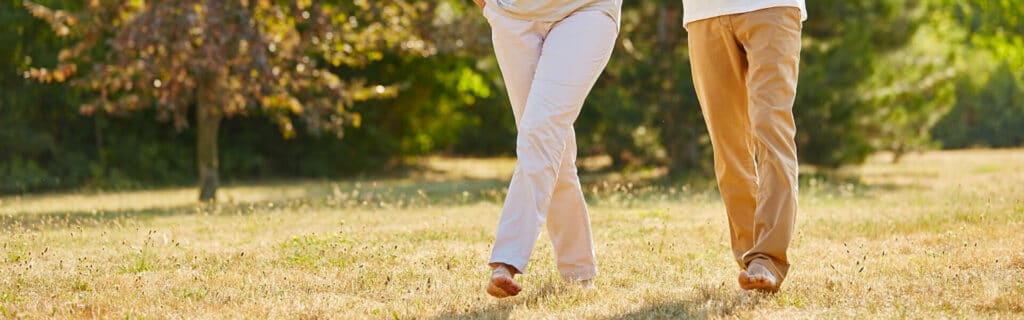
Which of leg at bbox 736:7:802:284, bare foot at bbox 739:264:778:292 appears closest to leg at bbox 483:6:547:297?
leg at bbox 736:7:802:284

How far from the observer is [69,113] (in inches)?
596

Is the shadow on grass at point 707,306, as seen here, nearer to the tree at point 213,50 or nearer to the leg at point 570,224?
the leg at point 570,224

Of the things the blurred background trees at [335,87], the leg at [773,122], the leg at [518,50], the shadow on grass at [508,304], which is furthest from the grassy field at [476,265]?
the blurred background trees at [335,87]

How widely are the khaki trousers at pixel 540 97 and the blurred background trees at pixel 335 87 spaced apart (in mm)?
6152

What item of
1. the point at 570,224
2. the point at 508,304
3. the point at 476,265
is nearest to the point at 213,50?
the point at 476,265

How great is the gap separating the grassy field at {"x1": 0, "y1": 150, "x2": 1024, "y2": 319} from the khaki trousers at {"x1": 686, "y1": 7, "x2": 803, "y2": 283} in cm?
24

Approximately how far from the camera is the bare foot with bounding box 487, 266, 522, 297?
396 centimetres

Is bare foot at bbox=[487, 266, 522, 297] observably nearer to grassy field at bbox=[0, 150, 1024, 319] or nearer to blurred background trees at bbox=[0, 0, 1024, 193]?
grassy field at bbox=[0, 150, 1024, 319]

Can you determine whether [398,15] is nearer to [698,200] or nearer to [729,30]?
[698,200]

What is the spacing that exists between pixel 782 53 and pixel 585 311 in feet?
3.70

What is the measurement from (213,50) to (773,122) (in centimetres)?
685

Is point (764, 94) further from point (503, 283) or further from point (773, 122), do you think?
point (503, 283)

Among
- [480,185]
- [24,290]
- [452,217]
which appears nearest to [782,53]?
[24,290]

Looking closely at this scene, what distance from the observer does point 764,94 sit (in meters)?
4.20
